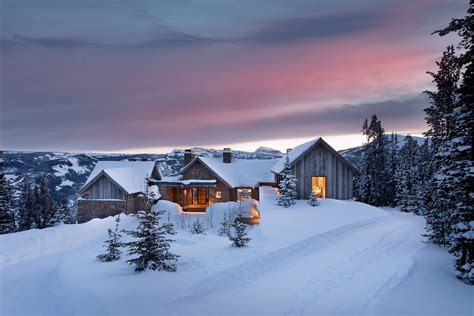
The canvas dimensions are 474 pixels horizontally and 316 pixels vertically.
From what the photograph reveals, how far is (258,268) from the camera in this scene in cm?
1170

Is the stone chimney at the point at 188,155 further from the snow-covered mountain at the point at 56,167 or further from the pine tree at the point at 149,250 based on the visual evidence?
the snow-covered mountain at the point at 56,167

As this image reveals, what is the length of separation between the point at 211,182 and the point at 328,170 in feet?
40.4

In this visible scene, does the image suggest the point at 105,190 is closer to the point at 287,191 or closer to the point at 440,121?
the point at 287,191

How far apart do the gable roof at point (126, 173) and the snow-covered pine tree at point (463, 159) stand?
25.6 m

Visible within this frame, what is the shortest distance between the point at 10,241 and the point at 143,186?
1912cm

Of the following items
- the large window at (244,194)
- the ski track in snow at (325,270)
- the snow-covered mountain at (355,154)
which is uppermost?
the snow-covered mountain at (355,154)

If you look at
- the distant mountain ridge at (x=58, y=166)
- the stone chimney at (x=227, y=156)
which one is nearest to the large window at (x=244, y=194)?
the stone chimney at (x=227, y=156)

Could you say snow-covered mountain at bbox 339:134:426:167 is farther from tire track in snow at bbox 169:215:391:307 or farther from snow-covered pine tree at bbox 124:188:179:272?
snow-covered pine tree at bbox 124:188:179:272

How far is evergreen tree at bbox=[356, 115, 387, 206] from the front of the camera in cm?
4662

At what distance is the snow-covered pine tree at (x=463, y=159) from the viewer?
31.5 ft

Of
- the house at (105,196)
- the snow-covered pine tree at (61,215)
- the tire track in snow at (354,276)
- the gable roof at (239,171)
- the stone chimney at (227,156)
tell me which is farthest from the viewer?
the snow-covered pine tree at (61,215)

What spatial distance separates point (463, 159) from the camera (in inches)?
395

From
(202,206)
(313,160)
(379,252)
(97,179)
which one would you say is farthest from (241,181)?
(379,252)

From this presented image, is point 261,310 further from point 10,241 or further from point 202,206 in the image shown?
point 202,206
